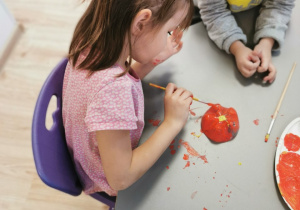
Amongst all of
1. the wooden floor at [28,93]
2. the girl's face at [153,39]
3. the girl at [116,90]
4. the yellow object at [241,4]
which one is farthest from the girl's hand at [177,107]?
the wooden floor at [28,93]

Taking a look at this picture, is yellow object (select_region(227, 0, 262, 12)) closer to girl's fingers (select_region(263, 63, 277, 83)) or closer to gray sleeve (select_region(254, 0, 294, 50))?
gray sleeve (select_region(254, 0, 294, 50))

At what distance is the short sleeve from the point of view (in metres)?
0.53

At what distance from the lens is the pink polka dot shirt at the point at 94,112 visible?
533 millimetres

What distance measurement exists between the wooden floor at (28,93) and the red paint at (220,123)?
2.38 feet

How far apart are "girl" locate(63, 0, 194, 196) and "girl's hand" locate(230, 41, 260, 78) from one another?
18 centimetres

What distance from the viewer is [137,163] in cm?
58

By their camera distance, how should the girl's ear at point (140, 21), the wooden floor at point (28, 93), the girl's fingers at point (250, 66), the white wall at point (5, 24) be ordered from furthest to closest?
the white wall at point (5, 24), the wooden floor at point (28, 93), the girl's fingers at point (250, 66), the girl's ear at point (140, 21)

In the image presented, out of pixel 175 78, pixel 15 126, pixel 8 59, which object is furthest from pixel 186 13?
pixel 8 59

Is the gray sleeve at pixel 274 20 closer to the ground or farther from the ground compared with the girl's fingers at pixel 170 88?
farther from the ground

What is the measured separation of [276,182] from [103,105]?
398 millimetres

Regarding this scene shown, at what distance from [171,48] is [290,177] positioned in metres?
0.43

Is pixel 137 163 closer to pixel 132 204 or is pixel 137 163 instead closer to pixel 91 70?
pixel 132 204

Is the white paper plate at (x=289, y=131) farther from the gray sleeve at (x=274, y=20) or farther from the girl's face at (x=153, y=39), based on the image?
the girl's face at (x=153, y=39)

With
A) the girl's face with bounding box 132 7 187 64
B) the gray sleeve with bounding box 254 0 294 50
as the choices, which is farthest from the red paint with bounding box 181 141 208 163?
the gray sleeve with bounding box 254 0 294 50
